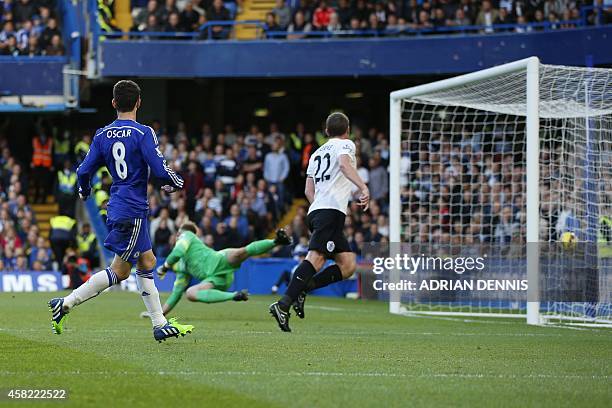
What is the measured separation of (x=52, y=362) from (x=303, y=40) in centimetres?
1853

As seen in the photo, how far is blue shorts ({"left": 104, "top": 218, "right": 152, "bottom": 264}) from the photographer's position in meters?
9.08

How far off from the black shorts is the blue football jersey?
6.50 feet

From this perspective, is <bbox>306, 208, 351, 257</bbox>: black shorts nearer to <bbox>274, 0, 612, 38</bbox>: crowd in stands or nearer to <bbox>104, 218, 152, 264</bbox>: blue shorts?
<bbox>104, 218, 152, 264</bbox>: blue shorts

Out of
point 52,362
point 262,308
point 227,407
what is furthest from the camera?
point 262,308

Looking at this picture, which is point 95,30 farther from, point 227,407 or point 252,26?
point 227,407

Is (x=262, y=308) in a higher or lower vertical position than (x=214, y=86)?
lower

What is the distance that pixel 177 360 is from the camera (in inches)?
317

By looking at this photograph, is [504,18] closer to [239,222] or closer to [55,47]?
[239,222]

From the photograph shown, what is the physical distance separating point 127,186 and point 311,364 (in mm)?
2290

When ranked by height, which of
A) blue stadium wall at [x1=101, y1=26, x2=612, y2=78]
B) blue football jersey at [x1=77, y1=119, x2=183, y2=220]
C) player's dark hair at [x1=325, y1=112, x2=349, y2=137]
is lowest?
blue football jersey at [x1=77, y1=119, x2=183, y2=220]

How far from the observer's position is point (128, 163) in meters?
9.12

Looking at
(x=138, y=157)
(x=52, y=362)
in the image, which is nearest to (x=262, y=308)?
(x=138, y=157)

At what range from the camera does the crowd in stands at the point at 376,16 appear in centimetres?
2395

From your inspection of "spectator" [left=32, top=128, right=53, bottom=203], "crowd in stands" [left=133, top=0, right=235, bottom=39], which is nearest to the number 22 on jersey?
"crowd in stands" [left=133, top=0, right=235, bottom=39]
